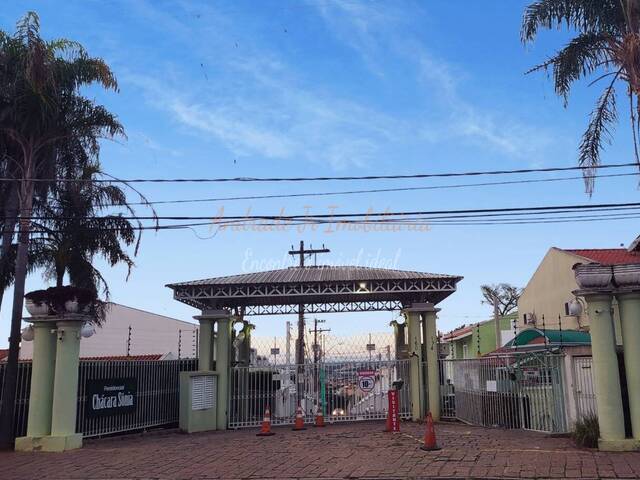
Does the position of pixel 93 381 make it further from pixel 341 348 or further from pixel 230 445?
pixel 341 348

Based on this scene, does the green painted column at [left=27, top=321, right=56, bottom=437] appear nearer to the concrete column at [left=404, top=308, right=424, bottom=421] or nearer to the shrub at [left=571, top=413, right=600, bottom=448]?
the concrete column at [left=404, top=308, right=424, bottom=421]

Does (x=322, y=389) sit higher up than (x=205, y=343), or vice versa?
(x=205, y=343)

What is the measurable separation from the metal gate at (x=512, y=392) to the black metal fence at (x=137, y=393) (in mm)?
8276

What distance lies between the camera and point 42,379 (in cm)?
1377

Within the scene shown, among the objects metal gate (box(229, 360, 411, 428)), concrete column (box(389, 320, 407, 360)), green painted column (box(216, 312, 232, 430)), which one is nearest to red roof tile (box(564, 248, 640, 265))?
concrete column (box(389, 320, 407, 360))

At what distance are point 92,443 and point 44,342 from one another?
265cm

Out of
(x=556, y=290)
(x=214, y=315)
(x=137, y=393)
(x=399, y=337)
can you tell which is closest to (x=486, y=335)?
(x=556, y=290)

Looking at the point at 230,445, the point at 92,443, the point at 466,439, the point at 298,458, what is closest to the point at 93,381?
the point at 92,443

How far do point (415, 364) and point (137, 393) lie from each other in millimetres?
8126

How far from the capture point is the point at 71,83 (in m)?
16.2

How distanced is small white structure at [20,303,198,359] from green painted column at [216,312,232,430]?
2333 cm

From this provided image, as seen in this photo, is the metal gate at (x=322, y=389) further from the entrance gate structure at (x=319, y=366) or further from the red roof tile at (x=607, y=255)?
the red roof tile at (x=607, y=255)

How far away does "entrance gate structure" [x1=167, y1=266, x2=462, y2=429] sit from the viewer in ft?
61.5

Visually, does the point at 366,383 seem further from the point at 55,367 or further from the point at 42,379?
the point at 42,379
